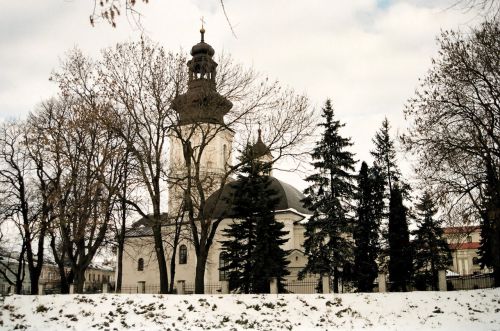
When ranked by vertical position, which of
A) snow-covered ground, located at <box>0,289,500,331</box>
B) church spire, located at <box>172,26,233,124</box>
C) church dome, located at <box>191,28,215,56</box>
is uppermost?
church dome, located at <box>191,28,215,56</box>

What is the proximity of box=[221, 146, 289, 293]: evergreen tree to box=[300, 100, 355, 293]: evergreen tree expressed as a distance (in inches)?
77.8

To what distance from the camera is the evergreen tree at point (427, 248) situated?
3088 cm

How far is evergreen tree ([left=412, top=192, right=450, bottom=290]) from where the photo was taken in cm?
3088

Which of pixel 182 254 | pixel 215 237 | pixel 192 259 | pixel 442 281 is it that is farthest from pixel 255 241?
pixel 182 254

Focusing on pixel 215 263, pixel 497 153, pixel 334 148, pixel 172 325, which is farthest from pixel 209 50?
pixel 172 325

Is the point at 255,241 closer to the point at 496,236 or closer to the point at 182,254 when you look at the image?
the point at 496,236

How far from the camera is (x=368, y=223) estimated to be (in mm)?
31984

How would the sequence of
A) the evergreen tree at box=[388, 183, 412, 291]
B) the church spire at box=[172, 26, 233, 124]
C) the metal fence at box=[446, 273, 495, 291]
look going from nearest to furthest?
1. the church spire at box=[172, 26, 233, 124]
2. the metal fence at box=[446, 273, 495, 291]
3. the evergreen tree at box=[388, 183, 412, 291]

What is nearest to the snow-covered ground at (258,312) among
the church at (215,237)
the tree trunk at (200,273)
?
the tree trunk at (200,273)

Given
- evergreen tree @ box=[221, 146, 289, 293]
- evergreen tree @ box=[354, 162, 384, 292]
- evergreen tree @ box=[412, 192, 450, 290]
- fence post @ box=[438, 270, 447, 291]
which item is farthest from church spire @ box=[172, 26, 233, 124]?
evergreen tree @ box=[412, 192, 450, 290]

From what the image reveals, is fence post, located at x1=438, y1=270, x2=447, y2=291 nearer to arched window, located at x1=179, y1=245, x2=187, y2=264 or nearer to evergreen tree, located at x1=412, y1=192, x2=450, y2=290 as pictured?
evergreen tree, located at x1=412, y1=192, x2=450, y2=290

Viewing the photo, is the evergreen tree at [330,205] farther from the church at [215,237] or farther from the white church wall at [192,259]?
the white church wall at [192,259]

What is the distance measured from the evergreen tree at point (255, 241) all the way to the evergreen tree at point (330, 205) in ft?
6.48

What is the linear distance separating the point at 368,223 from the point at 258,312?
1710cm
